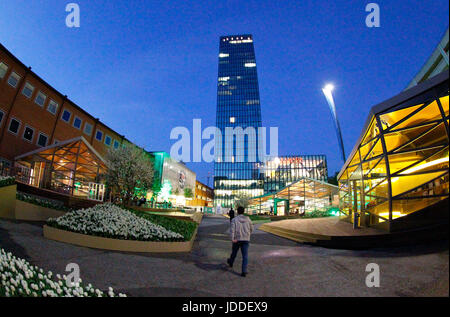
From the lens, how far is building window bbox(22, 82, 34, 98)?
897 inches

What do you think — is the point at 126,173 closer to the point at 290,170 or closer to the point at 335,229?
the point at 335,229

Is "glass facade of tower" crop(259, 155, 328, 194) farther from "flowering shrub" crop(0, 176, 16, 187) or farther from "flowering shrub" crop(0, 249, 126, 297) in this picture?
"flowering shrub" crop(0, 249, 126, 297)

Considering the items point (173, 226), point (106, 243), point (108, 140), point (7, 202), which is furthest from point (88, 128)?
point (106, 243)

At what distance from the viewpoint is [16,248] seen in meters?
7.26

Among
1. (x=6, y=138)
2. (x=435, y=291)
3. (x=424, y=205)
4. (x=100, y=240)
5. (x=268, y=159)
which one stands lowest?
(x=100, y=240)

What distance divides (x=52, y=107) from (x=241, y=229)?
96.6ft

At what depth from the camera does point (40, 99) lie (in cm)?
2473

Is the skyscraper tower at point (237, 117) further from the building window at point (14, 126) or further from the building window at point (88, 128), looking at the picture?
the building window at point (14, 126)

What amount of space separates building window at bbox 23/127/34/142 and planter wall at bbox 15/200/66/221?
42.0 feet

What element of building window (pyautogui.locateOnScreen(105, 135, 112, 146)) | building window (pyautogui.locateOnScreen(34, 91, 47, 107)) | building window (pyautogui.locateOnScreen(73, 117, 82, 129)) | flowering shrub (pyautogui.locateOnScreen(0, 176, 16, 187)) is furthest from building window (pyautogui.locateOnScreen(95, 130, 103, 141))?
Result: flowering shrub (pyautogui.locateOnScreen(0, 176, 16, 187))

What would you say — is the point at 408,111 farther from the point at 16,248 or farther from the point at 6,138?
the point at 6,138

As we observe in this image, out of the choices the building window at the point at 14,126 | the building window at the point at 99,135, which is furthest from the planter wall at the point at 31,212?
the building window at the point at 99,135
